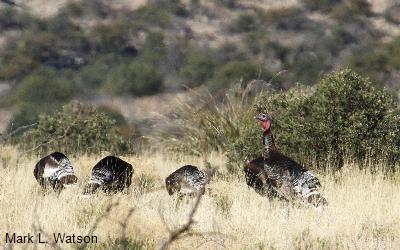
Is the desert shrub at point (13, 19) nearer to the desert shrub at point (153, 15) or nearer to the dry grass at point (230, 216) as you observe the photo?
the desert shrub at point (153, 15)

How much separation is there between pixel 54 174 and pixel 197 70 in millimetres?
33327

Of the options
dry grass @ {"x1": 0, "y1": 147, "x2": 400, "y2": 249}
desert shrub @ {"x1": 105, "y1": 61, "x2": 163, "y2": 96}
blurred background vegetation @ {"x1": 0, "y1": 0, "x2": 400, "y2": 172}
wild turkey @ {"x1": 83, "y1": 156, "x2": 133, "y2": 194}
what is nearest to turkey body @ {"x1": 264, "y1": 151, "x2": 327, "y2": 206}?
dry grass @ {"x1": 0, "y1": 147, "x2": 400, "y2": 249}

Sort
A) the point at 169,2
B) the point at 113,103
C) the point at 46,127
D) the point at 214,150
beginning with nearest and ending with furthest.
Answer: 1. the point at 214,150
2. the point at 46,127
3. the point at 113,103
4. the point at 169,2

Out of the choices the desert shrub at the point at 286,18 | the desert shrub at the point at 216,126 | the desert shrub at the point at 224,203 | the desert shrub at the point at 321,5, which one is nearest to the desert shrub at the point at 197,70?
the desert shrub at the point at 286,18

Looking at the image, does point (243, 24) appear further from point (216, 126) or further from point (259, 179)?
point (259, 179)

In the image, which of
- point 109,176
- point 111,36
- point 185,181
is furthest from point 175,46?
point 185,181

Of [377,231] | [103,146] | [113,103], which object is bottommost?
[377,231]

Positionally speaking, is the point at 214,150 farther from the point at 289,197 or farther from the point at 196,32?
the point at 196,32

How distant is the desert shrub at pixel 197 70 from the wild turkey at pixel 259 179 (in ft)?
108

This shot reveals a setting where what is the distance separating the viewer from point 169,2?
52844 mm

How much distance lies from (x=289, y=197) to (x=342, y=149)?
3.32 metres

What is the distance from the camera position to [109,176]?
9.80 metres

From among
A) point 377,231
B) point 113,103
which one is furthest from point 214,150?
point 113,103

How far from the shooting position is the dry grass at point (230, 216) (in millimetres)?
7184
